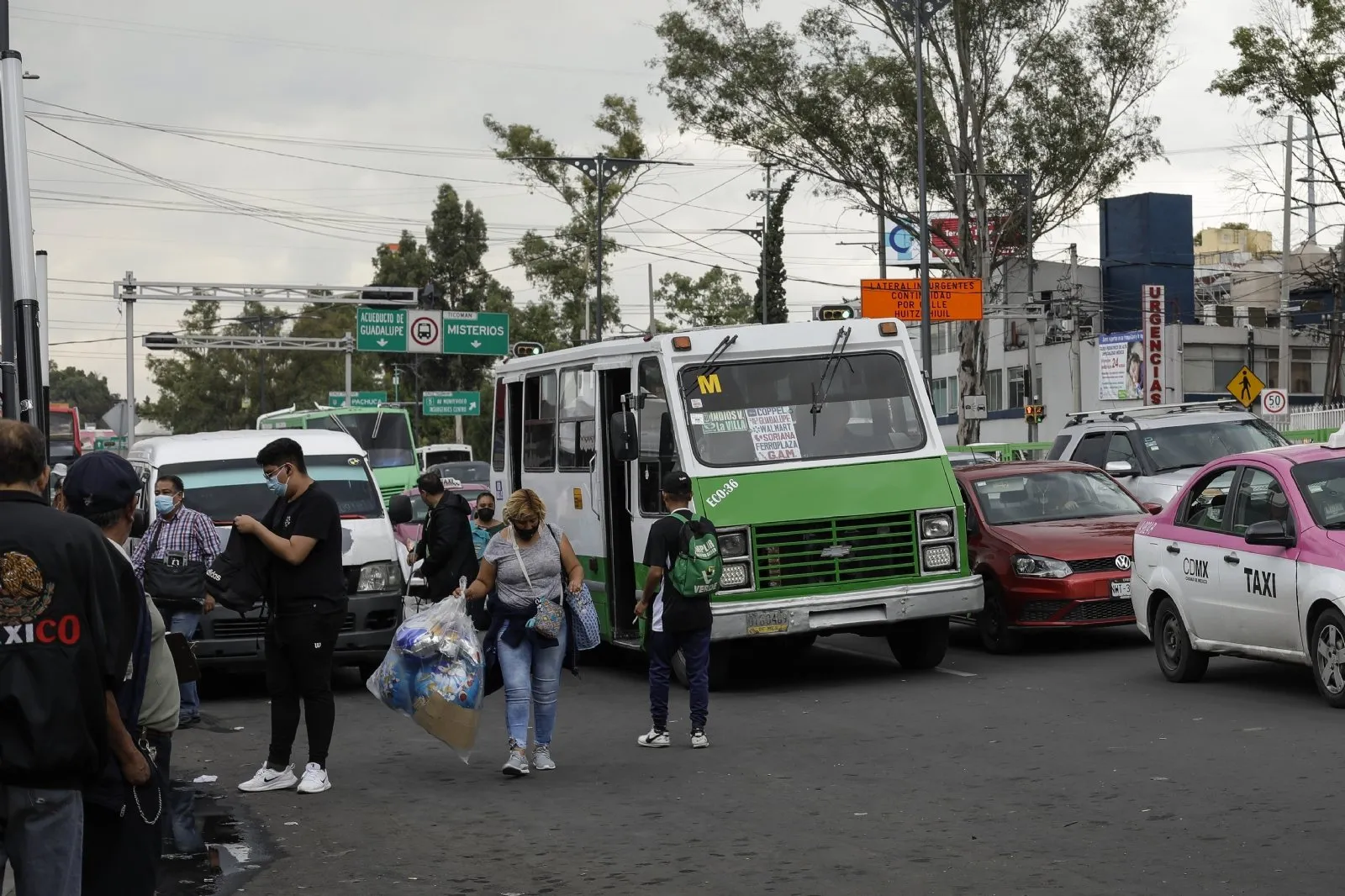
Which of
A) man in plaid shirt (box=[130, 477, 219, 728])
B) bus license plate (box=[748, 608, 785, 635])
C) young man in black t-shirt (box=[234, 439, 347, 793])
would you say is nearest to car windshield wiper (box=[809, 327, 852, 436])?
bus license plate (box=[748, 608, 785, 635])

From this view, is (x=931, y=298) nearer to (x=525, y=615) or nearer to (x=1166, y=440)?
(x=1166, y=440)

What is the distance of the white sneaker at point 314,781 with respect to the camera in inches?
380

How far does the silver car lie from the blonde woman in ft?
34.4

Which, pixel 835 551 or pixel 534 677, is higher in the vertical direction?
pixel 835 551

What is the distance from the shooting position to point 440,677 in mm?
9883

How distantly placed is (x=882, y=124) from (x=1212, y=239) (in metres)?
78.8

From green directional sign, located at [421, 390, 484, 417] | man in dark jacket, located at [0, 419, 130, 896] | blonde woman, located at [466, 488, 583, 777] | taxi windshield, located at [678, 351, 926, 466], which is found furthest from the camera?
green directional sign, located at [421, 390, 484, 417]

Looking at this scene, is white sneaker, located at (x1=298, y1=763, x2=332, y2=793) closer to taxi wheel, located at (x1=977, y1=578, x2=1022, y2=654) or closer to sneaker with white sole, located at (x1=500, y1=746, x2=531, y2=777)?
sneaker with white sole, located at (x1=500, y1=746, x2=531, y2=777)

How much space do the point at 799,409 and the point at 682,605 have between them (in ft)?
11.6

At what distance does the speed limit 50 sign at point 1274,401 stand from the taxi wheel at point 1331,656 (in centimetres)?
3190

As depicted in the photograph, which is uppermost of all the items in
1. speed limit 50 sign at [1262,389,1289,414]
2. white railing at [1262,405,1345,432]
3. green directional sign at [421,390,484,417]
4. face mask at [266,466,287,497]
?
green directional sign at [421,390,484,417]

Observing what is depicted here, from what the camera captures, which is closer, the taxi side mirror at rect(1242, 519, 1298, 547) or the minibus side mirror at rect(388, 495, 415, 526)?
the taxi side mirror at rect(1242, 519, 1298, 547)

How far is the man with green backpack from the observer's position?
11102 mm

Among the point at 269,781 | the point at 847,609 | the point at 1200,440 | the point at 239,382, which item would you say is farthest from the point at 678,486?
the point at 239,382
